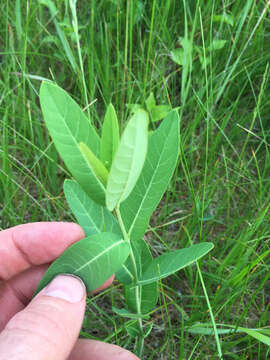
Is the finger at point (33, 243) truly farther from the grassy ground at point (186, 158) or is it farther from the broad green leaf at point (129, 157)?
the broad green leaf at point (129, 157)

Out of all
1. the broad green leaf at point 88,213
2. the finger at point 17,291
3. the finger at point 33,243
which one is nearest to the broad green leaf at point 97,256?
the broad green leaf at point 88,213

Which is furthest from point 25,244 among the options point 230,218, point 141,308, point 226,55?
point 226,55

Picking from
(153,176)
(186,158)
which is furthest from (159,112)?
(153,176)

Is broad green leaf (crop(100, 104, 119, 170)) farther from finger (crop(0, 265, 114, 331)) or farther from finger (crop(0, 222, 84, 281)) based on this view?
finger (crop(0, 265, 114, 331))

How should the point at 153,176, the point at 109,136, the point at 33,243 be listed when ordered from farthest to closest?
the point at 33,243 < the point at 153,176 < the point at 109,136

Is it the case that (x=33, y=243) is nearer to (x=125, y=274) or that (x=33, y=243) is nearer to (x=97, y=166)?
(x=125, y=274)

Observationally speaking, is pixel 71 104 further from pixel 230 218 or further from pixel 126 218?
pixel 230 218
